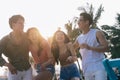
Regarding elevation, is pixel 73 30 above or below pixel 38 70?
below

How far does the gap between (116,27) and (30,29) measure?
126 feet

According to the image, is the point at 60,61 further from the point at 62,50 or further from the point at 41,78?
the point at 41,78

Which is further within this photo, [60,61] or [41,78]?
[60,61]

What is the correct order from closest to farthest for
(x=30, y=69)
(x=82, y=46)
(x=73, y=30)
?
(x=82, y=46) → (x=30, y=69) → (x=73, y=30)

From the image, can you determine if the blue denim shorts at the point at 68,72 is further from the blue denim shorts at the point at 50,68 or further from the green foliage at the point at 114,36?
the green foliage at the point at 114,36

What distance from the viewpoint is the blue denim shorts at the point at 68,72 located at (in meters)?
5.96

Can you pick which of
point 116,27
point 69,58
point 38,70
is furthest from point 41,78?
point 116,27

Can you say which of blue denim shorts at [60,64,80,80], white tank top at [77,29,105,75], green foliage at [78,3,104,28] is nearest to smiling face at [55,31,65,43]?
blue denim shorts at [60,64,80,80]

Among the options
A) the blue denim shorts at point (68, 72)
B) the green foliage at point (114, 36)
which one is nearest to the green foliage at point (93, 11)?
the green foliage at point (114, 36)

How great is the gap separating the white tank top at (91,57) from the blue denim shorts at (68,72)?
1.94 ft

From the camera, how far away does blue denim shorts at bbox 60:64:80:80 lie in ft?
19.6

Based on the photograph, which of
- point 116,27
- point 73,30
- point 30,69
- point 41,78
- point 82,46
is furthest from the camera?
point 116,27

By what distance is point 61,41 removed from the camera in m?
5.95

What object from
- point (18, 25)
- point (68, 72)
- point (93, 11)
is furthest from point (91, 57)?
point (93, 11)
